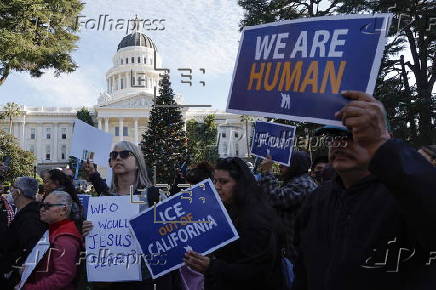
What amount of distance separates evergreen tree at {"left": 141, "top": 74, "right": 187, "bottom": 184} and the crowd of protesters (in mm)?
29993

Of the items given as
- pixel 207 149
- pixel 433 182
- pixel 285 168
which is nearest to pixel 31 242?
pixel 285 168

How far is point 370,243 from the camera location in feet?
5.10

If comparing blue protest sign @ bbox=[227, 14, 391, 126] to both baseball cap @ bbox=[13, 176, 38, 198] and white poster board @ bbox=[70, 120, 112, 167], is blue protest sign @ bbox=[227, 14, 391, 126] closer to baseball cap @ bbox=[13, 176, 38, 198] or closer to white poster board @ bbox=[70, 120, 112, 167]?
baseball cap @ bbox=[13, 176, 38, 198]

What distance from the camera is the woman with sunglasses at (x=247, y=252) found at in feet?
8.89

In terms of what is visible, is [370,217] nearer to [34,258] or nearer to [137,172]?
[137,172]

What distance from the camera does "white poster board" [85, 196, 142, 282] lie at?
9.69 ft

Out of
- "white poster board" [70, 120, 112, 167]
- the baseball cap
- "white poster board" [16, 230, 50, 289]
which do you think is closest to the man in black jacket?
"white poster board" [16, 230, 50, 289]

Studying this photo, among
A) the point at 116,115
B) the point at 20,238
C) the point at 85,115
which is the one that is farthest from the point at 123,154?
the point at 85,115

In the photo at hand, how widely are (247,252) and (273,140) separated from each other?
7.19ft

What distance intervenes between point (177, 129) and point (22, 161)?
14707 millimetres

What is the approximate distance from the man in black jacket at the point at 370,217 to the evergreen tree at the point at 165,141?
32543mm

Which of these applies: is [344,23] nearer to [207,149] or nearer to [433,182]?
[433,182]

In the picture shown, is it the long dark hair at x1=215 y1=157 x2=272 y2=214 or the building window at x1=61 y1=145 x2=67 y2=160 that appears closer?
the long dark hair at x1=215 y1=157 x2=272 y2=214

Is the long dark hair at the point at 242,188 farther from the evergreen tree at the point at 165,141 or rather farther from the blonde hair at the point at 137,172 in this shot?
the evergreen tree at the point at 165,141
